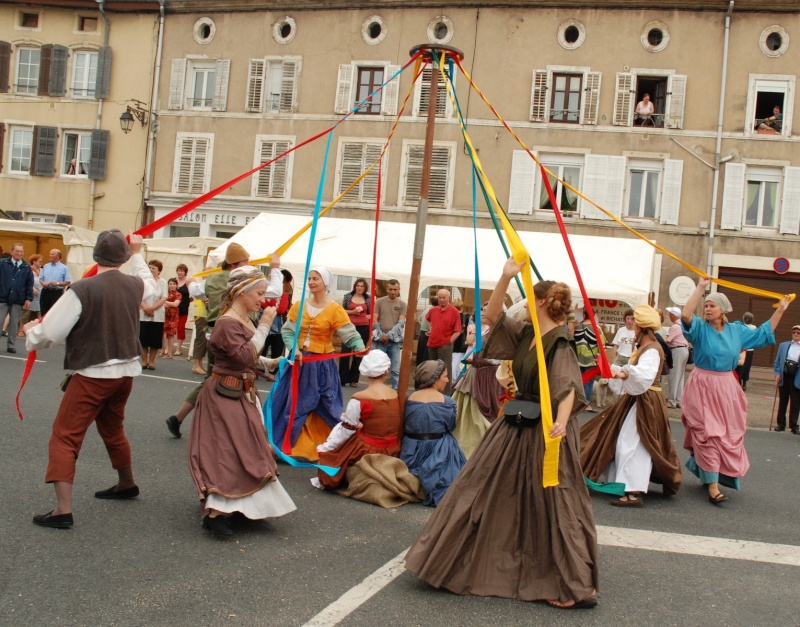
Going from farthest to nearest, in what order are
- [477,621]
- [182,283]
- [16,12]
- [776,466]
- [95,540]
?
[16,12] → [182,283] → [776,466] → [95,540] → [477,621]

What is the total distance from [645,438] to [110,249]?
4314 mm

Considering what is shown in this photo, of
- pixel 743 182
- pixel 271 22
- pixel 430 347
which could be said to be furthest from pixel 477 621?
pixel 271 22

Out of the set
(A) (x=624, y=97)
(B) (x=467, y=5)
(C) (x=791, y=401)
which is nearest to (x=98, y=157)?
(B) (x=467, y=5)

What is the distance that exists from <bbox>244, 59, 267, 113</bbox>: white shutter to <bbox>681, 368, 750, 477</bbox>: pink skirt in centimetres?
2084

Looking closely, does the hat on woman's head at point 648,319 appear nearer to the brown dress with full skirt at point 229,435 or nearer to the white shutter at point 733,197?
the brown dress with full skirt at point 229,435

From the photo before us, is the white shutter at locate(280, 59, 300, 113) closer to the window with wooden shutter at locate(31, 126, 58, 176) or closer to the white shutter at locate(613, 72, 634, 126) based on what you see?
the window with wooden shutter at locate(31, 126, 58, 176)

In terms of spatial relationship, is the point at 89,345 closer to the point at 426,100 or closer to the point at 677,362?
the point at 677,362

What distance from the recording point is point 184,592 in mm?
4258

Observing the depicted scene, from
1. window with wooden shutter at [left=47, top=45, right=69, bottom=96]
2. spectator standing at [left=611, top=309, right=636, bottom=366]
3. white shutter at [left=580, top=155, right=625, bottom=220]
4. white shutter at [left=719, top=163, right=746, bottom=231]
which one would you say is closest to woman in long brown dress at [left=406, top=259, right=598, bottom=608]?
spectator standing at [left=611, top=309, right=636, bottom=366]

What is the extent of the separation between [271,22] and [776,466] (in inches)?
825

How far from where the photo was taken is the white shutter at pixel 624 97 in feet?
77.3

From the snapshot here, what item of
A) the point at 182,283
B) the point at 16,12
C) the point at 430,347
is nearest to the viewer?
the point at 430,347

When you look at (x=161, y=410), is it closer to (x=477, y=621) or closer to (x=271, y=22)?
(x=477, y=621)

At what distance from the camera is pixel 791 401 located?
509 inches
